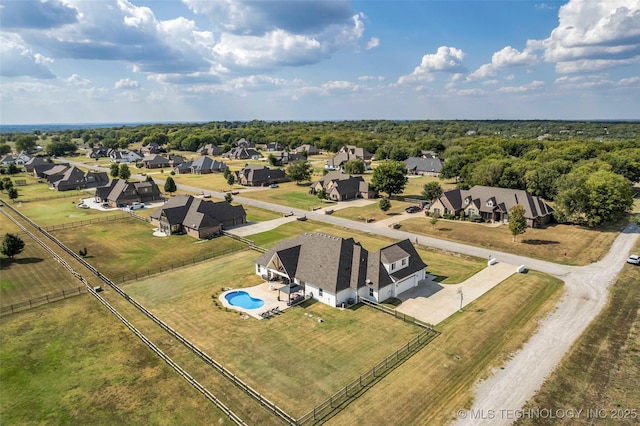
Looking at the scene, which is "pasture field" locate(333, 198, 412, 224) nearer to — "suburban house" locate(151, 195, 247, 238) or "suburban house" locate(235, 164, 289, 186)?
"suburban house" locate(151, 195, 247, 238)

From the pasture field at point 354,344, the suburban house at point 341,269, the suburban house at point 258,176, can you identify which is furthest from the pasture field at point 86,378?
the suburban house at point 258,176

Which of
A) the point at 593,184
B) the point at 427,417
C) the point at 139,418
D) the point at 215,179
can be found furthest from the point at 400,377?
the point at 215,179

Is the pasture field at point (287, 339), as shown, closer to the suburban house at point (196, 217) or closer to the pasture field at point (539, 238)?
the suburban house at point (196, 217)

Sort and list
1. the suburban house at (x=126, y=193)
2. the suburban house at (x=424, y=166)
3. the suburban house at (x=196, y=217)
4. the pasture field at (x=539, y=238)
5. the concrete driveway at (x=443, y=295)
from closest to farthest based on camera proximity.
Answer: the concrete driveway at (x=443, y=295)
the pasture field at (x=539, y=238)
the suburban house at (x=196, y=217)
the suburban house at (x=126, y=193)
the suburban house at (x=424, y=166)

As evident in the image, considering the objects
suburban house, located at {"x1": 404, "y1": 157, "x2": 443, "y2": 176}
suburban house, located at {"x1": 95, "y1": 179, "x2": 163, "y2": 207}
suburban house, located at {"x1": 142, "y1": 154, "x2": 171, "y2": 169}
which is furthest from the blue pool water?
suburban house, located at {"x1": 142, "y1": 154, "x2": 171, "y2": 169}

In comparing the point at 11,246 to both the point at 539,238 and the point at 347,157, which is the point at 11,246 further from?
the point at 347,157

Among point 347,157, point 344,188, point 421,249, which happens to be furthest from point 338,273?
point 347,157
